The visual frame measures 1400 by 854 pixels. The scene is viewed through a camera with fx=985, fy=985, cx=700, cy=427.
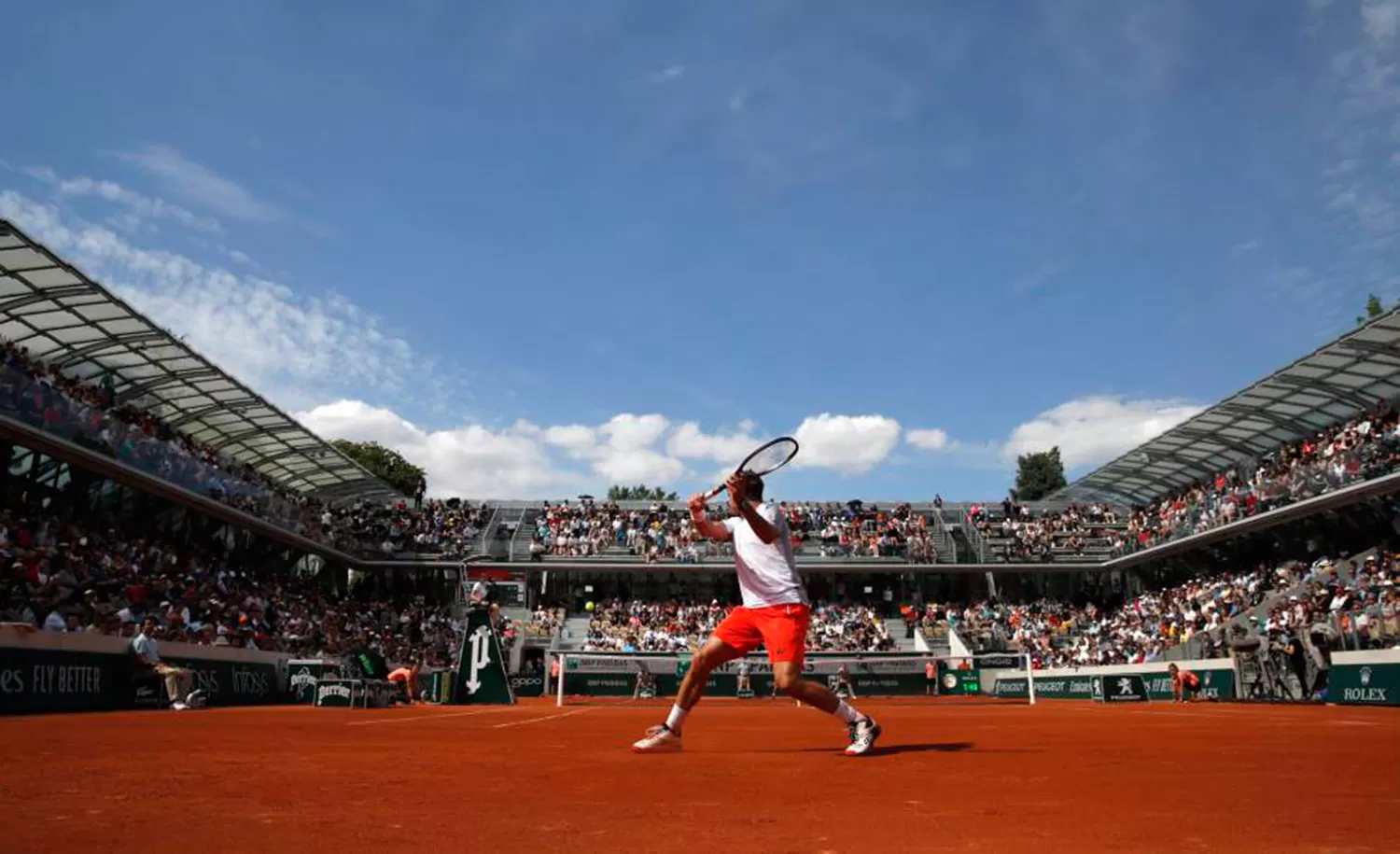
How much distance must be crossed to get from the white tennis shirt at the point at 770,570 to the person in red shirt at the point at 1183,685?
23.2 m

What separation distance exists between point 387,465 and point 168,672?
5406 cm

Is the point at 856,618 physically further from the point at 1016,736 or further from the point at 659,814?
the point at 659,814

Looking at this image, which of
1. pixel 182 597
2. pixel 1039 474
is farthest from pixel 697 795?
pixel 1039 474

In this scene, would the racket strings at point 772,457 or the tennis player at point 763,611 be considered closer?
the tennis player at point 763,611

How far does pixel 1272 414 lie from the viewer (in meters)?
33.5

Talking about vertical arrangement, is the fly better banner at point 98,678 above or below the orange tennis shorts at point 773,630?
below

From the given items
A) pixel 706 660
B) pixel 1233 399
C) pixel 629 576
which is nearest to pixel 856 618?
pixel 629 576

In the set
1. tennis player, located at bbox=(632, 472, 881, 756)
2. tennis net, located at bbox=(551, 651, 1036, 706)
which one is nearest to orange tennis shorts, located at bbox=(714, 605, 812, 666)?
tennis player, located at bbox=(632, 472, 881, 756)

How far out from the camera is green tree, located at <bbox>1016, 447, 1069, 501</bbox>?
95750mm

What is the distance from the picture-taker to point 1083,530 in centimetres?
4634

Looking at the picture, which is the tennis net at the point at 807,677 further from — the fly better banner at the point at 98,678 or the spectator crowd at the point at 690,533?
the fly better banner at the point at 98,678

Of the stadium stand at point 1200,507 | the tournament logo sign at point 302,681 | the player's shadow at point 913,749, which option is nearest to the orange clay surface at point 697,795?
the player's shadow at point 913,749

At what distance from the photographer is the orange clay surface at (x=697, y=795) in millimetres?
3723

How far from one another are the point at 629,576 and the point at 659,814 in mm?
42349
